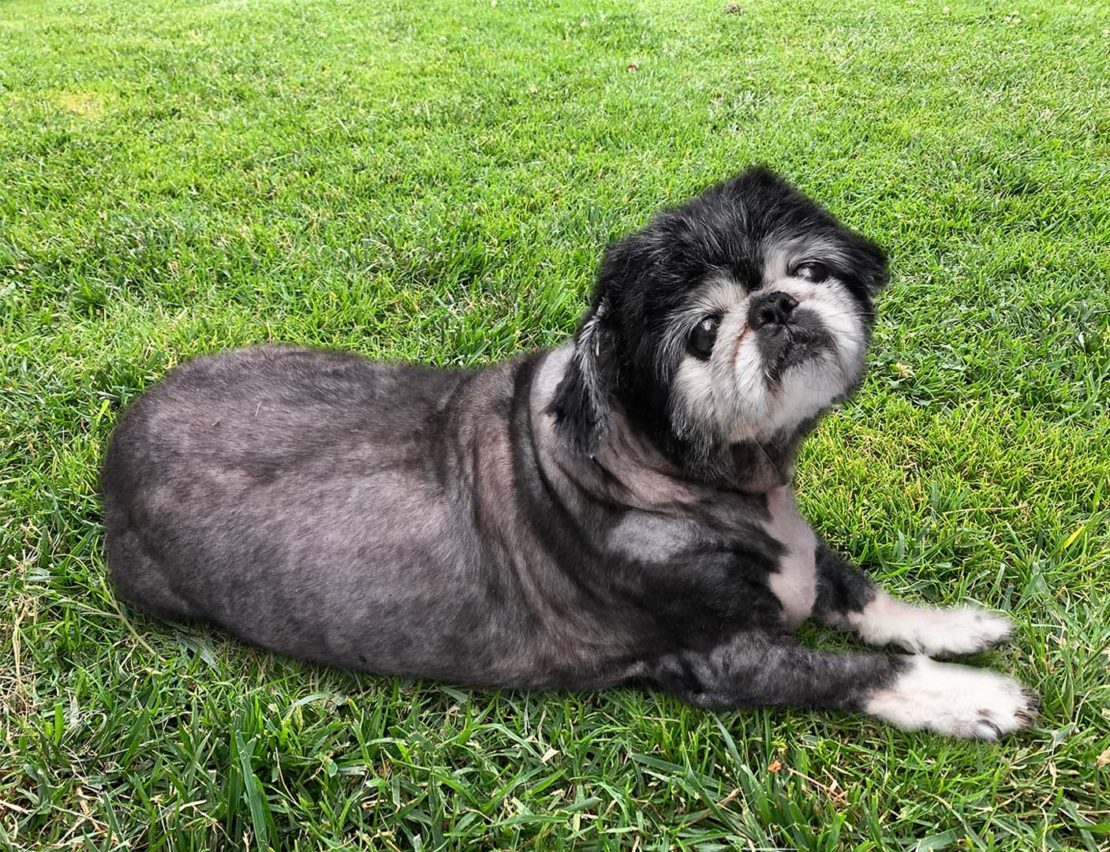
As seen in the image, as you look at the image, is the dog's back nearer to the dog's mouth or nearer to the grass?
the grass

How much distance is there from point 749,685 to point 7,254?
16.2 ft

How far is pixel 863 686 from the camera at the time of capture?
2.33 metres

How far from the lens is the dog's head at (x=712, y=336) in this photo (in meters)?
2.15

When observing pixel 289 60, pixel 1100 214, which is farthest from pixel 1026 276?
pixel 289 60

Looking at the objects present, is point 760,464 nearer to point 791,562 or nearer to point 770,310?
point 791,562

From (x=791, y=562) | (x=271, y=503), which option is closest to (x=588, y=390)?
(x=791, y=562)

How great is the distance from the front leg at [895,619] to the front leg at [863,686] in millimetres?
178

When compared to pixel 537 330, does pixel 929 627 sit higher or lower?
lower

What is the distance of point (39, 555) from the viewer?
9.73 feet

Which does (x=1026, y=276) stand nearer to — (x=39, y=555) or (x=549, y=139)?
(x=549, y=139)

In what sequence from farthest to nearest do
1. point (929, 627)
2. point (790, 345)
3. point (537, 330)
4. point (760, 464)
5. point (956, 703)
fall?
point (537, 330), point (929, 627), point (760, 464), point (956, 703), point (790, 345)

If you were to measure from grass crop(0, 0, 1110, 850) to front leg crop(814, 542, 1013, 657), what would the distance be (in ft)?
0.30

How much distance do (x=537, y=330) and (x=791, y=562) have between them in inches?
79.6

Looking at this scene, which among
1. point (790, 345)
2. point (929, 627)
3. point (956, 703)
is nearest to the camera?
point (790, 345)
